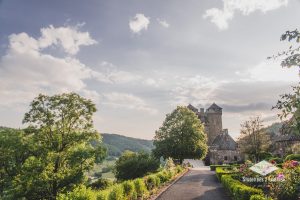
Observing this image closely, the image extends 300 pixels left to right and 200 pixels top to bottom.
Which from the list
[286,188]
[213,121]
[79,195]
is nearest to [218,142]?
[213,121]

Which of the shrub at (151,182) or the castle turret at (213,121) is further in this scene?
the castle turret at (213,121)

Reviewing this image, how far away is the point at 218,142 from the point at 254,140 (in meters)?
20.8

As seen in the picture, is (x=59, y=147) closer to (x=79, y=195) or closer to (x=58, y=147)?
(x=58, y=147)

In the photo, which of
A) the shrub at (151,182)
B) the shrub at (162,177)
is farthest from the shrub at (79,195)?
the shrub at (162,177)

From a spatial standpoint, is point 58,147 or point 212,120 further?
point 212,120

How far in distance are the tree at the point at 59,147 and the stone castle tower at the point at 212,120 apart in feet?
190

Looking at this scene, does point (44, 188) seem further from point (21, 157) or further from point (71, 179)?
point (21, 157)

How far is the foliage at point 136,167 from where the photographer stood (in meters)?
53.8

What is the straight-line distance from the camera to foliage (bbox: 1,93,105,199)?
33.1 metres

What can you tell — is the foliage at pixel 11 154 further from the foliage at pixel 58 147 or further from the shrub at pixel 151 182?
the shrub at pixel 151 182

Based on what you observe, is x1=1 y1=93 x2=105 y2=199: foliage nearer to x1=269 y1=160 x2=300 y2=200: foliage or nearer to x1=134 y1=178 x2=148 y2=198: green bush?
x1=134 y1=178 x2=148 y2=198: green bush

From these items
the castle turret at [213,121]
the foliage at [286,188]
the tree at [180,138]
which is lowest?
the foliage at [286,188]

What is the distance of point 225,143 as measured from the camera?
256ft

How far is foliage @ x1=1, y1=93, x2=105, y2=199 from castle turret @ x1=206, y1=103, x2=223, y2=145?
190 ft
